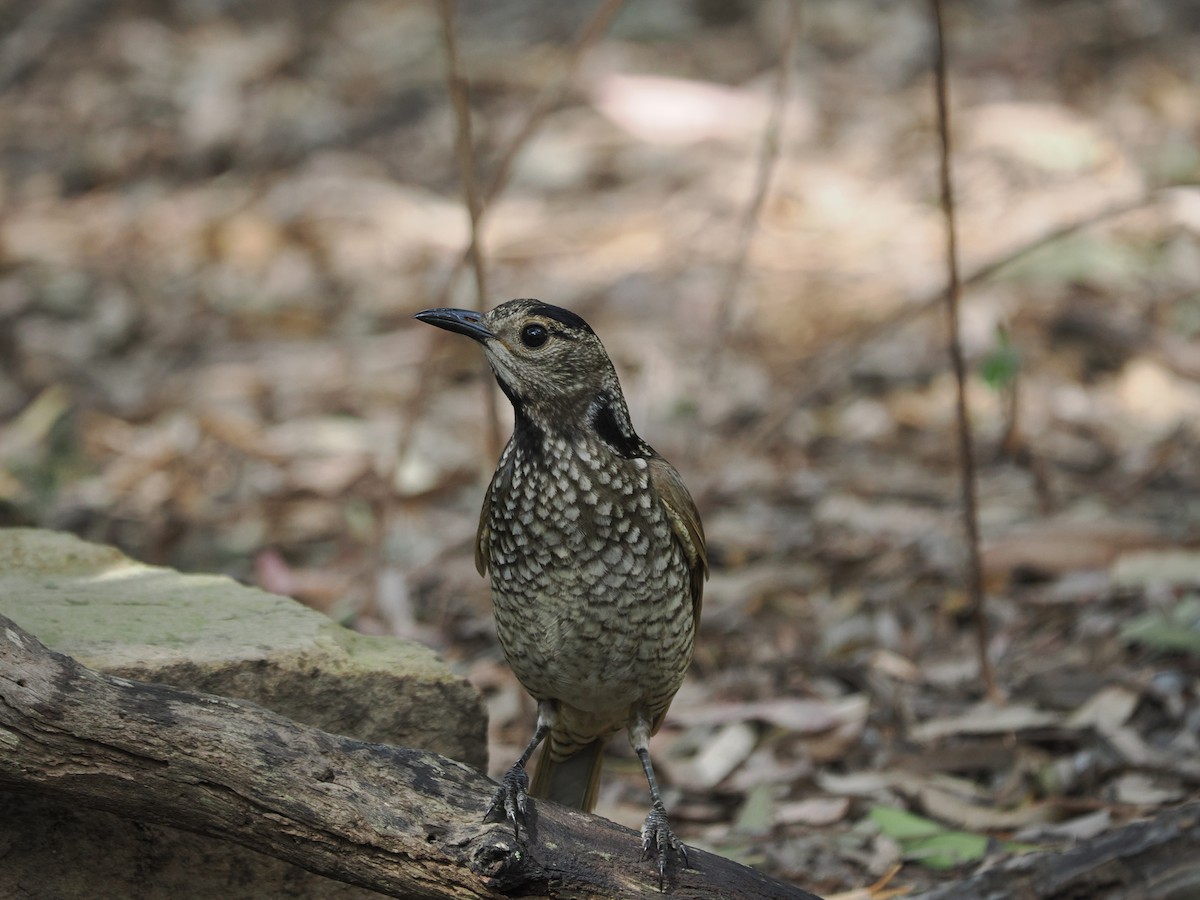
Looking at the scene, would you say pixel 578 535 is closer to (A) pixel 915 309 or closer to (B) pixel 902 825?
(B) pixel 902 825

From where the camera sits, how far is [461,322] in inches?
163

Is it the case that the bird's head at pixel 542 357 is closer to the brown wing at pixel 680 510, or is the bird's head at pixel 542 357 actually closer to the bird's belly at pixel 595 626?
the brown wing at pixel 680 510

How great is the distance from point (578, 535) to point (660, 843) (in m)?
0.90

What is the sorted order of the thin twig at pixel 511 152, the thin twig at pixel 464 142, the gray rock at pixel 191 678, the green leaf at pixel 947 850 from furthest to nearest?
the thin twig at pixel 511 152 < the thin twig at pixel 464 142 < the green leaf at pixel 947 850 < the gray rock at pixel 191 678

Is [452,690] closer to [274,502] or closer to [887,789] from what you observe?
[887,789]

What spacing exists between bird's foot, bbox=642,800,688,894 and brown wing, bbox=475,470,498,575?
0.99m

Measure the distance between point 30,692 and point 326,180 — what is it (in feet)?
26.7

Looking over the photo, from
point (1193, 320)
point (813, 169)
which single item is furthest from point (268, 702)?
point (813, 169)

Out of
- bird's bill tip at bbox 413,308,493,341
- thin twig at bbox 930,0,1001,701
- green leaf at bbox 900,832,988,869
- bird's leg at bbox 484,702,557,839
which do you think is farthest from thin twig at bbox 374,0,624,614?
green leaf at bbox 900,832,988,869

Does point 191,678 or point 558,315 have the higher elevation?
point 558,315

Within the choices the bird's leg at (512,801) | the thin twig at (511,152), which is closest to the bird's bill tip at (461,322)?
the thin twig at (511,152)

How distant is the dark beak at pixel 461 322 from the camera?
13.5 feet

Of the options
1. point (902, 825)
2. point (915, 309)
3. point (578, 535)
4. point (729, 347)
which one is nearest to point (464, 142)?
point (915, 309)

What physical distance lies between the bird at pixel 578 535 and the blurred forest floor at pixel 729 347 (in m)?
0.70
